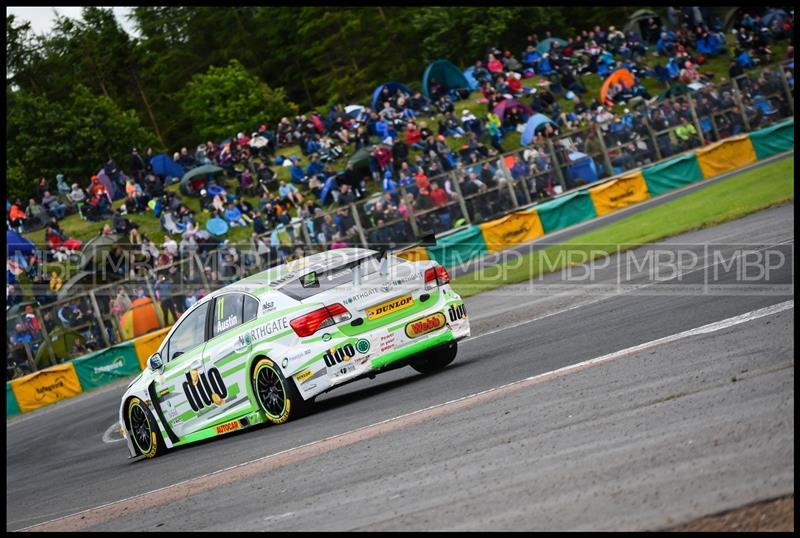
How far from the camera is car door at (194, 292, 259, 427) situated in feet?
34.4

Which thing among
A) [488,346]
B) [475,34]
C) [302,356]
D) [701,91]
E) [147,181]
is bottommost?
[488,346]

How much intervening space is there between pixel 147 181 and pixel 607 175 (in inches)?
659

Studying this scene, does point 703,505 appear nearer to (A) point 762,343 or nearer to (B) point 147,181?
(A) point 762,343

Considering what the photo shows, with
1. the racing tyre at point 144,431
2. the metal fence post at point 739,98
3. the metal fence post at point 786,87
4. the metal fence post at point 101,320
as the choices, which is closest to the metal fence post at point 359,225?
the metal fence post at point 101,320

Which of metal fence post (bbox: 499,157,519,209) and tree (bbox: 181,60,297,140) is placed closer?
metal fence post (bbox: 499,157,519,209)

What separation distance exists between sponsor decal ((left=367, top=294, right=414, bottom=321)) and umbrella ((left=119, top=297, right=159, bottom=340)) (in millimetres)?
15313

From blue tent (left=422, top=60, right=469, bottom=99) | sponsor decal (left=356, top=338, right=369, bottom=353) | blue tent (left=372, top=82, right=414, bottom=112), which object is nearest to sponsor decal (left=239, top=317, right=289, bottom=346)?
sponsor decal (left=356, top=338, right=369, bottom=353)

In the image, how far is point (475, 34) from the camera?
63.2 m

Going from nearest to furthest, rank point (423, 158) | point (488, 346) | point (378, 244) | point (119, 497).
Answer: point (119, 497) < point (488, 346) < point (378, 244) < point (423, 158)

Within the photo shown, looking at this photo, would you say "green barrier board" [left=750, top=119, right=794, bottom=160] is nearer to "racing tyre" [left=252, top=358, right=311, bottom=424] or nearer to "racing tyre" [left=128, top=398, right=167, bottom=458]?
"racing tyre" [left=128, top=398, right=167, bottom=458]

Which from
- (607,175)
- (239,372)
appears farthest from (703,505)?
(607,175)

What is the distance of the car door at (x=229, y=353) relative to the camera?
10500mm

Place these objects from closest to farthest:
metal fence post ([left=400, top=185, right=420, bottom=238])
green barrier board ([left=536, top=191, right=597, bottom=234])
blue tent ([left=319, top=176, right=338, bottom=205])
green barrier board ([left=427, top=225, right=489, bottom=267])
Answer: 1. green barrier board ([left=427, top=225, right=489, bottom=267])
2. metal fence post ([left=400, top=185, right=420, bottom=238])
3. green barrier board ([left=536, top=191, right=597, bottom=234])
4. blue tent ([left=319, top=176, right=338, bottom=205])

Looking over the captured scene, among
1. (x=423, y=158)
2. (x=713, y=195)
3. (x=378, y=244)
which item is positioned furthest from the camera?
(x=423, y=158)
